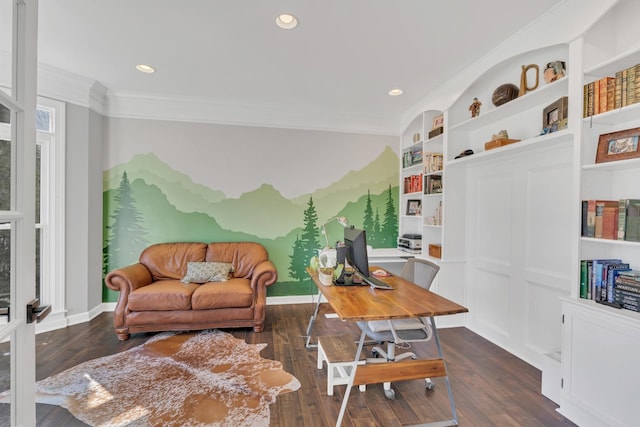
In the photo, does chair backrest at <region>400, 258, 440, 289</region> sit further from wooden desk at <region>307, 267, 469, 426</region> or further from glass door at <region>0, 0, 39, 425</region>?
glass door at <region>0, 0, 39, 425</region>

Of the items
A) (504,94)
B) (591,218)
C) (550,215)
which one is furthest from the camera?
(504,94)

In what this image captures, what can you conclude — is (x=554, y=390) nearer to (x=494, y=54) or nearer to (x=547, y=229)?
(x=547, y=229)

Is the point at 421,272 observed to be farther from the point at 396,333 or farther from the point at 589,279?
the point at 589,279

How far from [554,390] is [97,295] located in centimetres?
468

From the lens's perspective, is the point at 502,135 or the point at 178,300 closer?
the point at 502,135

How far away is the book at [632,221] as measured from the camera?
1.65 metres

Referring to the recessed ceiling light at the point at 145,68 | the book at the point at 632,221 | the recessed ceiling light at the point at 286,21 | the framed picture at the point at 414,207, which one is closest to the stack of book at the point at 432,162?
the framed picture at the point at 414,207

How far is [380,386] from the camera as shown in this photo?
7.34 feet

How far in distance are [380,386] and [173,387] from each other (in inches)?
61.3

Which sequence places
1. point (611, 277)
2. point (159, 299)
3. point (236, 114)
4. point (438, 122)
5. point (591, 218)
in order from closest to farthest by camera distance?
1. point (611, 277)
2. point (591, 218)
3. point (159, 299)
4. point (438, 122)
5. point (236, 114)

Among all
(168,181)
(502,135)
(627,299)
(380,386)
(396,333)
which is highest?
(502,135)

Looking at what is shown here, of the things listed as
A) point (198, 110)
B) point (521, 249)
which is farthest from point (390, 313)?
point (198, 110)

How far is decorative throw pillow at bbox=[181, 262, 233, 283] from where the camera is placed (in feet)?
11.1

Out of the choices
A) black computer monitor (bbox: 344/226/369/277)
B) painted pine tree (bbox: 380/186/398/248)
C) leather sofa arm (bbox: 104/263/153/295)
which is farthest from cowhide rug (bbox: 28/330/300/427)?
painted pine tree (bbox: 380/186/398/248)
